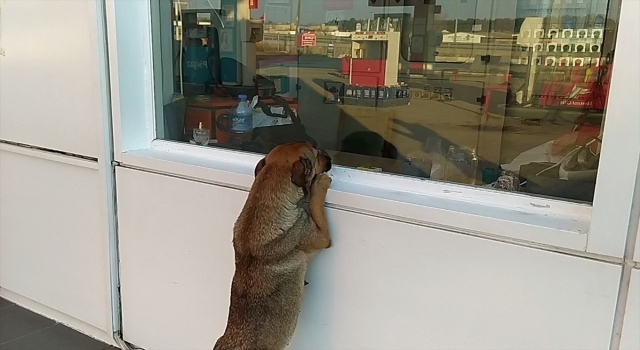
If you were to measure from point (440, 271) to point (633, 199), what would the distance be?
0.44 m

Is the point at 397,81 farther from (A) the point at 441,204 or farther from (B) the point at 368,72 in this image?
(A) the point at 441,204

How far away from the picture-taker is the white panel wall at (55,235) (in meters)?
1.98

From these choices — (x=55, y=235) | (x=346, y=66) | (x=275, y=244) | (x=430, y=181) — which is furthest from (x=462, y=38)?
(x=55, y=235)

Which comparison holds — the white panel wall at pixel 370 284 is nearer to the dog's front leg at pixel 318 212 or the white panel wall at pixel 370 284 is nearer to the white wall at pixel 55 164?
the dog's front leg at pixel 318 212

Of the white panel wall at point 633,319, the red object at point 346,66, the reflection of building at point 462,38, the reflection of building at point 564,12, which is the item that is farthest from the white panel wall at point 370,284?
the reflection of building at point 462,38

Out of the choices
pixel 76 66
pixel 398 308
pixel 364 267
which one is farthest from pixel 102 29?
pixel 398 308

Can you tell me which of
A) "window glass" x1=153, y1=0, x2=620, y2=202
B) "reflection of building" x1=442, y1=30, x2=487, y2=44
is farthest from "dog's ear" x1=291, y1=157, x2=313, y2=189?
"reflection of building" x1=442, y1=30, x2=487, y2=44

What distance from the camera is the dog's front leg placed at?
A: 1424 millimetres

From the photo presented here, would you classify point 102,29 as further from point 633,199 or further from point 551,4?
point 551,4

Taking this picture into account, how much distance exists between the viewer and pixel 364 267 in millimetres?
1424

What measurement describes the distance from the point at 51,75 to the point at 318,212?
116cm

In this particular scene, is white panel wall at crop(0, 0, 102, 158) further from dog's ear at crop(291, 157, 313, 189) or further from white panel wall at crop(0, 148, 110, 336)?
dog's ear at crop(291, 157, 313, 189)

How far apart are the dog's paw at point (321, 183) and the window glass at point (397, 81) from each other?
21cm

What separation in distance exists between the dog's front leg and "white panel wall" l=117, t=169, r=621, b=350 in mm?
41
